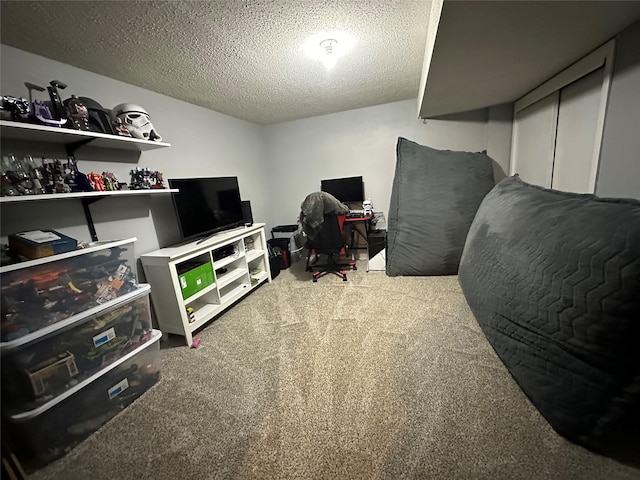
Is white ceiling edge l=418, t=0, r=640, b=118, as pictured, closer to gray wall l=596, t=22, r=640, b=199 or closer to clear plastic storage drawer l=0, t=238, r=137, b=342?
gray wall l=596, t=22, r=640, b=199

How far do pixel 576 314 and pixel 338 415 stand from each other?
1.19 meters

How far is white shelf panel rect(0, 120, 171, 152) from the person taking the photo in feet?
4.10

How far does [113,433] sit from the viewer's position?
1313mm

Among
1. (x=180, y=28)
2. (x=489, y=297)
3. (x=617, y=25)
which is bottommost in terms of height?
(x=489, y=297)

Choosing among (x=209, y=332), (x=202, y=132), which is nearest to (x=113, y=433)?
(x=209, y=332)

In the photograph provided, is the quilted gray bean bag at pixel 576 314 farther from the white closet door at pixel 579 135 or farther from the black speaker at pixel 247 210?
the black speaker at pixel 247 210

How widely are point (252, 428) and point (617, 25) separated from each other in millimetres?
2980

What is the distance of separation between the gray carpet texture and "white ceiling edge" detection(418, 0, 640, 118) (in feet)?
6.28

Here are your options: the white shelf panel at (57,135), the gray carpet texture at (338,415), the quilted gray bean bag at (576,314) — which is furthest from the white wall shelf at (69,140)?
the quilted gray bean bag at (576,314)

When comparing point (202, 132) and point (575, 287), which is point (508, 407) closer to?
point (575, 287)

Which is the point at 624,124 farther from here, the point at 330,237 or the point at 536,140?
the point at 330,237

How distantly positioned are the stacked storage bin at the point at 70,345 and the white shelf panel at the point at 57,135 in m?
0.67

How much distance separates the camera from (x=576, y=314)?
3.34ft

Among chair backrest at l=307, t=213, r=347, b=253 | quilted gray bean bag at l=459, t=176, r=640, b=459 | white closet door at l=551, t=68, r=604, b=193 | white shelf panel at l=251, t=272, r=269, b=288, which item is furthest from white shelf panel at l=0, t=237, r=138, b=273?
white closet door at l=551, t=68, r=604, b=193
